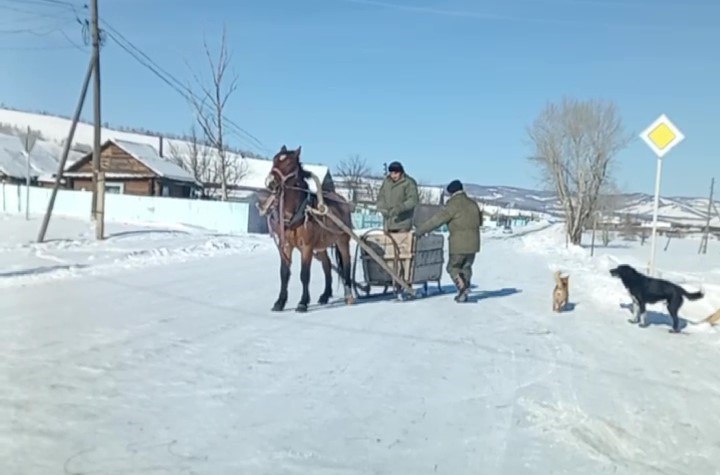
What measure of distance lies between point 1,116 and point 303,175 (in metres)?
110

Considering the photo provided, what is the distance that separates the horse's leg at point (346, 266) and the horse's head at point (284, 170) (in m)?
1.69

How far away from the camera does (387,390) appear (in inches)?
228

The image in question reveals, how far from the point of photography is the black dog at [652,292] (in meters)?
9.12

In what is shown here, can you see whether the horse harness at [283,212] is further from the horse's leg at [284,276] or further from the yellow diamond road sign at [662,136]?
the yellow diamond road sign at [662,136]

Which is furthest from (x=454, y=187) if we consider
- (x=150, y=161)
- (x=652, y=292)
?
(x=150, y=161)

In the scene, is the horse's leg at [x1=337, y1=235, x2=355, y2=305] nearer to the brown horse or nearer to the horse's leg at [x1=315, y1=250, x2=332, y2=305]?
the horse's leg at [x1=315, y1=250, x2=332, y2=305]

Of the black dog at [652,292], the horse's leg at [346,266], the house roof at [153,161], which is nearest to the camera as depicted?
the black dog at [652,292]

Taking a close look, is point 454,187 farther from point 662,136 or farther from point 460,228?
point 662,136

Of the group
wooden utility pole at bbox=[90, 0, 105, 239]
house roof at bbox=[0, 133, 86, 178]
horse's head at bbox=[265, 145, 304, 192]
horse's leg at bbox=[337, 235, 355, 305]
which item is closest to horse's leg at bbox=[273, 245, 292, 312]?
horse's head at bbox=[265, 145, 304, 192]

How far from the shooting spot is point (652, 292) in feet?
30.5

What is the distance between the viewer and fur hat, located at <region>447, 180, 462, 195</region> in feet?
37.5

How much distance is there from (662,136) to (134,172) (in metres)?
45.3

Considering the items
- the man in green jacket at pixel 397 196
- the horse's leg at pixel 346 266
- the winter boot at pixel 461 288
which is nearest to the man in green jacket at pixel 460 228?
the winter boot at pixel 461 288

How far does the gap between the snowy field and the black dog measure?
0.33 m
